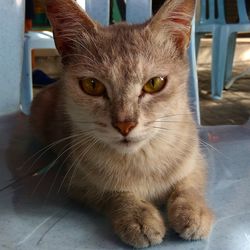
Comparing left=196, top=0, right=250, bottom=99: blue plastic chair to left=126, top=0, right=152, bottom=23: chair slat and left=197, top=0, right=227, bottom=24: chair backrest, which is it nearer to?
left=197, top=0, right=227, bottom=24: chair backrest

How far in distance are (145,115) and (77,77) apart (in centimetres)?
18

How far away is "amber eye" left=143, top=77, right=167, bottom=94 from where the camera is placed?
2.79 ft

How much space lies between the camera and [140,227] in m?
0.75

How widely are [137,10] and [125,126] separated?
84 cm

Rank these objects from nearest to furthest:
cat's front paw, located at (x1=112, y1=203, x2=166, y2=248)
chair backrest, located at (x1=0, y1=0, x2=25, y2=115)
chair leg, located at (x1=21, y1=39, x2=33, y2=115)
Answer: cat's front paw, located at (x1=112, y1=203, x2=166, y2=248) < chair backrest, located at (x1=0, y1=0, x2=25, y2=115) < chair leg, located at (x1=21, y1=39, x2=33, y2=115)

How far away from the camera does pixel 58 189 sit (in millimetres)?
986

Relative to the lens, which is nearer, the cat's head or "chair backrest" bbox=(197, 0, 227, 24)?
the cat's head

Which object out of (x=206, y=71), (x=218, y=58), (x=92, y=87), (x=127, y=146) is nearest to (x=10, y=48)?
(x=92, y=87)

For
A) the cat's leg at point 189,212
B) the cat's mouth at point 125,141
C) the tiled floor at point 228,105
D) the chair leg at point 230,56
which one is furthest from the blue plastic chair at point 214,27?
the cat's mouth at point 125,141

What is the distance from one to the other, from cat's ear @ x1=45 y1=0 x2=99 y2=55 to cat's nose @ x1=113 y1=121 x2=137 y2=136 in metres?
0.25

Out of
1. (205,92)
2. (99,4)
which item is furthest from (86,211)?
(205,92)

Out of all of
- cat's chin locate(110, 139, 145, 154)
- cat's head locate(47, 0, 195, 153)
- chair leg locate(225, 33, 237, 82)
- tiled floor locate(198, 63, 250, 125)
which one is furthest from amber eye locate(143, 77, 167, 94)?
chair leg locate(225, 33, 237, 82)

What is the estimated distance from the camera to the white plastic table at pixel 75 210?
0.76 m

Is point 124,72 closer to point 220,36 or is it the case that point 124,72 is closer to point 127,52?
point 127,52
